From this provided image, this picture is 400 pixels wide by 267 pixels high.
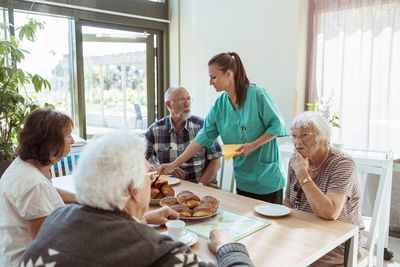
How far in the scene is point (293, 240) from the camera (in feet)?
4.28

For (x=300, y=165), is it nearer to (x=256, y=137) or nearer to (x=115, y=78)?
(x=256, y=137)

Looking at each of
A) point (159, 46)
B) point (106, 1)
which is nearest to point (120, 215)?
point (106, 1)

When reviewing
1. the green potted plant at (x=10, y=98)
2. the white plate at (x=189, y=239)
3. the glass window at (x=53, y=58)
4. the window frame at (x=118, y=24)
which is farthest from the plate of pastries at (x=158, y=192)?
the window frame at (x=118, y=24)

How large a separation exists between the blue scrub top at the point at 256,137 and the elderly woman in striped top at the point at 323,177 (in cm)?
32

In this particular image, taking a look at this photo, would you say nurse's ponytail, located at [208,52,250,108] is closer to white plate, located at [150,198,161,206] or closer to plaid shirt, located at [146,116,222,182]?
plaid shirt, located at [146,116,222,182]

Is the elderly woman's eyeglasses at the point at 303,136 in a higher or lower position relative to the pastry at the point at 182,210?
higher

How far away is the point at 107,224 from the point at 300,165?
3.36 ft

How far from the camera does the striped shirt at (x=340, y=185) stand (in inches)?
59.8

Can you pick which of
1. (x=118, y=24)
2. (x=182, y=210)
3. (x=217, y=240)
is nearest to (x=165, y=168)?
(x=182, y=210)

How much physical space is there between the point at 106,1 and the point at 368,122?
2.87 m

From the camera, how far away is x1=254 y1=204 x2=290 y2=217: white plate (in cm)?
155

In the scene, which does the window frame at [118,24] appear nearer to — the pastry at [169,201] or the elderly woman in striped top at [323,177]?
the pastry at [169,201]

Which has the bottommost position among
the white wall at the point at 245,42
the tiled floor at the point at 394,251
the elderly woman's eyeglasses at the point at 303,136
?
the tiled floor at the point at 394,251

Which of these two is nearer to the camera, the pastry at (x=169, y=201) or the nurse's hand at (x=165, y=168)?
the pastry at (x=169, y=201)
